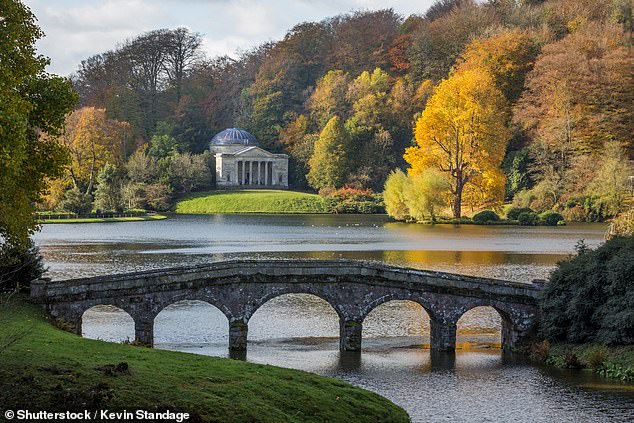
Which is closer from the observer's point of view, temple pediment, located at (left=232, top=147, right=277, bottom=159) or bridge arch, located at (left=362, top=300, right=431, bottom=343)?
bridge arch, located at (left=362, top=300, right=431, bottom=343)

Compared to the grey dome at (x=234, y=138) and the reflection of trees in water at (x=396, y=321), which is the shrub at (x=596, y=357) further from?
the grey dome at (x=234, y=138)

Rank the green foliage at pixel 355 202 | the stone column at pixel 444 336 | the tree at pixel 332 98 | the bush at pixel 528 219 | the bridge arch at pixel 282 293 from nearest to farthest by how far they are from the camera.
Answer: the bridge arch at pixel 282 293 → the stone column at pixel 444 336 → the bush at pixel 528 219 → the green foliage at pixel 355 202 → the tree at pixel 332 98

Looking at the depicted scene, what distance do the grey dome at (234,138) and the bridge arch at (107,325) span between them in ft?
385

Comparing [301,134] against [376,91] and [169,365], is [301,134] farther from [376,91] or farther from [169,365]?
[169,365]

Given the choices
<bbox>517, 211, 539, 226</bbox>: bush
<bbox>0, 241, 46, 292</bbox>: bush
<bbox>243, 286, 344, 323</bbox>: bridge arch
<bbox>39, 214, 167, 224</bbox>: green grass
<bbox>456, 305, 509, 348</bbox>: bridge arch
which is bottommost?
<bbox>456, 305, 509, 348</bbox>: bridge arch

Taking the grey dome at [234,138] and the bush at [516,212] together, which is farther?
the grey dome at [234,138]

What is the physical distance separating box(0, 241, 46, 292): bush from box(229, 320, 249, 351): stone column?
7973 mm

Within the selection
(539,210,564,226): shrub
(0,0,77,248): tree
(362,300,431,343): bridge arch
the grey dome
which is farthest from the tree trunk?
(0,0,77,248): tree

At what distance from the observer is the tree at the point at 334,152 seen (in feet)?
463

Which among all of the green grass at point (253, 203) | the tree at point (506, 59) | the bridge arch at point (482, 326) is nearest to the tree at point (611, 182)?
the tree at point (506, 59)

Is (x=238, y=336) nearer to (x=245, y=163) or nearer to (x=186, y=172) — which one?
(x=186, y=172)

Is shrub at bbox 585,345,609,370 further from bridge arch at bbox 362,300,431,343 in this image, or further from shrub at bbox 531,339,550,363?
bridge arch at bbox 362,300,431,343

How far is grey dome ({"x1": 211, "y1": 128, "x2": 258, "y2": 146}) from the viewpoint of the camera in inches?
6481

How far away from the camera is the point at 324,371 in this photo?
113 feet
